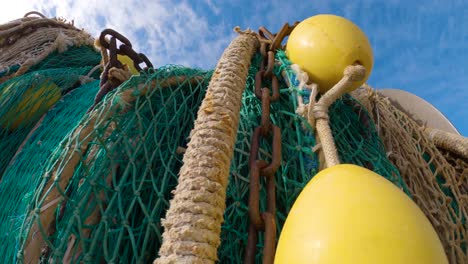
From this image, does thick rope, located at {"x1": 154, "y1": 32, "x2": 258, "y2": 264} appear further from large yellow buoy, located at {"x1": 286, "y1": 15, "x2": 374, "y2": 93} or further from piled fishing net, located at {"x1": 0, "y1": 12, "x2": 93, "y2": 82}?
piled fishing net, located at {"x1": 0, "y1": 12, "x2": 93, "y2": 82}

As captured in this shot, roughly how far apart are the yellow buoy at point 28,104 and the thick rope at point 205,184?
882 millimetres

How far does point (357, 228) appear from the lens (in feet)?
1.75

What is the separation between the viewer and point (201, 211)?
58 centimetres

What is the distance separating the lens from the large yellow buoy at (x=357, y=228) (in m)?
0.51

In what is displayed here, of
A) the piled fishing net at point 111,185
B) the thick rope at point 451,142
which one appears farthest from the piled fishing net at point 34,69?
the thick rope at point 451,142

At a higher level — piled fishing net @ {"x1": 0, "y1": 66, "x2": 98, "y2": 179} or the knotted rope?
piled fishing net @ {"x1": 0, "y1": 66, "x2": 98, "y2": 179}

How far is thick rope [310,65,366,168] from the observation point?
788mm

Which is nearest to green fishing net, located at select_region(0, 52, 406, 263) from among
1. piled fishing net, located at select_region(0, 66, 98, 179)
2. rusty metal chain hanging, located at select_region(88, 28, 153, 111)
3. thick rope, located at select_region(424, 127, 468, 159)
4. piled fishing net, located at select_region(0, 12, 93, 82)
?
rusty metal chain hanging, located at select_region(88, 28, 153, 111)

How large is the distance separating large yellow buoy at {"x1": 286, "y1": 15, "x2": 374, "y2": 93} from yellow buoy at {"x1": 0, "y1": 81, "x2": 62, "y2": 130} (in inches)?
36.9

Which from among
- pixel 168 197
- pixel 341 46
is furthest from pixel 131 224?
pixel 341 46

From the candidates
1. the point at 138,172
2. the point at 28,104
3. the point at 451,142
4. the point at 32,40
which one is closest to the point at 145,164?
the point at 138,172

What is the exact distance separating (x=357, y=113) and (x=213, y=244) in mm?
764

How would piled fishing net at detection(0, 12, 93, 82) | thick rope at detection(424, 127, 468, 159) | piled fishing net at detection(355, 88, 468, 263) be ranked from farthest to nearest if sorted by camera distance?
piled fishing net at detection(0, 12, 93, 82) → thick rope at detection(424, 127, 468, 159) → piled fishing net at detection(355, 88, 468, 263)

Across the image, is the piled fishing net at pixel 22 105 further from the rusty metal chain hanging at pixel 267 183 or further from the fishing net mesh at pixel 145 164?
the rusty metal chain hanging at pixel 267 183
